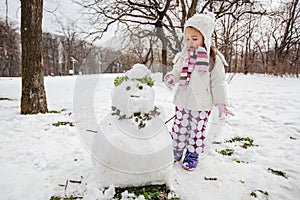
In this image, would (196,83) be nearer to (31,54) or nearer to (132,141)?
(132,141)

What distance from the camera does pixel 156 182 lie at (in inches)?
58.1

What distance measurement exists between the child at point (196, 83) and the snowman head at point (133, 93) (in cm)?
57

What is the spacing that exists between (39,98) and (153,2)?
817cm

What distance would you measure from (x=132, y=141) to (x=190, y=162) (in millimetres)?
810

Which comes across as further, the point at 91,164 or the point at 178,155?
the point at 178,155

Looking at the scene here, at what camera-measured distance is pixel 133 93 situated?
1.40m

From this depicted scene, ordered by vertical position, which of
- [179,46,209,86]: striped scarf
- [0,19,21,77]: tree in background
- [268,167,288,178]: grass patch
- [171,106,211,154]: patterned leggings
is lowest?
[268,167,288,178]: grass patch

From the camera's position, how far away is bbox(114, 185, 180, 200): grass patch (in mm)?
1396

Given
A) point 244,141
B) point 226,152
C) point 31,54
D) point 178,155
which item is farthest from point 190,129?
point 31,54

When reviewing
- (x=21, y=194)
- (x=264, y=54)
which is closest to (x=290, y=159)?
(x=21, y=194)

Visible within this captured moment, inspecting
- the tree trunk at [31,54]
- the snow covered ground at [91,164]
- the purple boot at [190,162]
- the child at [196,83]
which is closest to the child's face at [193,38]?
the child at [196,83]

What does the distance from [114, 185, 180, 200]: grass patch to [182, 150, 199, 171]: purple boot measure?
46 cm

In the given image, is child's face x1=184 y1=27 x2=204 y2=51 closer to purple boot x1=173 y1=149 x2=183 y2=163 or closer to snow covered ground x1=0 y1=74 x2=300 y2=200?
snow covered ground x1=0 y1=74 x2=300 y2=200

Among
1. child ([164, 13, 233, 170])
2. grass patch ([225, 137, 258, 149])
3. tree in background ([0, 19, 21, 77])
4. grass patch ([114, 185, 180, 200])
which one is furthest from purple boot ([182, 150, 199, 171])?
tree in background ([0, 19, 21, 77])
